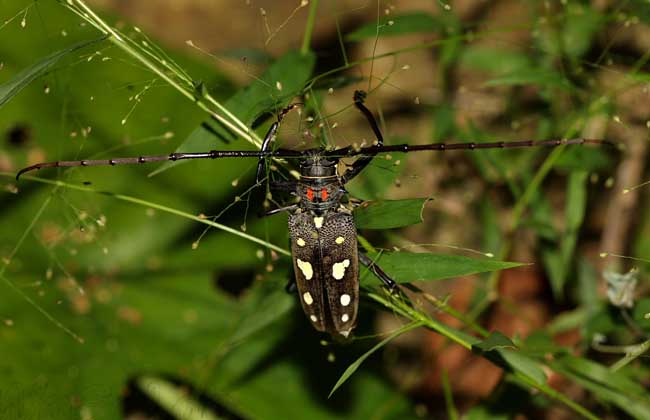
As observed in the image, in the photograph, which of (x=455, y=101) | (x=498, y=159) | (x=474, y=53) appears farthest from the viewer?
(x=455, y=101)

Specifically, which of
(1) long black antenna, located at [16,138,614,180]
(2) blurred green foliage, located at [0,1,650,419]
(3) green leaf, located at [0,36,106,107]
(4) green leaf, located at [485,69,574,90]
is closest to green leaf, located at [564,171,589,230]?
(2) blurred green foliage, located at [0,1,650,419]

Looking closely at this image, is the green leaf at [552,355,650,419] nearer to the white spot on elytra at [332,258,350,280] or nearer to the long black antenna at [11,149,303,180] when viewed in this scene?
the white spot on elytra at [332,258,350,280]

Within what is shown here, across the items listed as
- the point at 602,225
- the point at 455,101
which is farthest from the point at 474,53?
the point at 602,225

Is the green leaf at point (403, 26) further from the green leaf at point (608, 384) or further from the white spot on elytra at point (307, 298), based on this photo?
the green leaf at point (608, 384)

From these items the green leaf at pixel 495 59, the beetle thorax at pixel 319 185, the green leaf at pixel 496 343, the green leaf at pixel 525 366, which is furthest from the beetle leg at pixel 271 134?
the green leaf at pixel 495 59

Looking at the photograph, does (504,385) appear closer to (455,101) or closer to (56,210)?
(455,101)

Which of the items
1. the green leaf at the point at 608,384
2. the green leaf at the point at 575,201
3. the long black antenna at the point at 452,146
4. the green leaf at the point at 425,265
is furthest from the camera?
the green leaf at the point at 575,201
